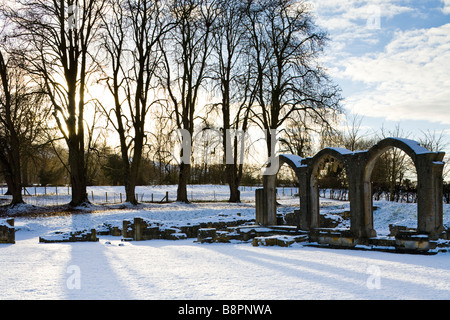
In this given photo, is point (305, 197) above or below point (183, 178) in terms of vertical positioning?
below

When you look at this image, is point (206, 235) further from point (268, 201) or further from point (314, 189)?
point (314, 189)

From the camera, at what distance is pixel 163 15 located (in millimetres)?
26078

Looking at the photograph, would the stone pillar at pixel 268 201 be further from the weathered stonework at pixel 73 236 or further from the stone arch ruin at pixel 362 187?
the weathered stonework at pixel 73 236

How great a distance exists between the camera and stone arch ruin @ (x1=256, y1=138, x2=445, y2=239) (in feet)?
35.0

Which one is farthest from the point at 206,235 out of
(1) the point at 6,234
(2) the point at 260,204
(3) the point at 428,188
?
(3) the point at 428,188

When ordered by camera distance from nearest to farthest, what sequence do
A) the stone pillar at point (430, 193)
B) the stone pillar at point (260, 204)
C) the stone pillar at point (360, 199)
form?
the stone pillar at point (430, 193) < the stone pillar at point (360, 199) < the stone pillar at point (260, 204)

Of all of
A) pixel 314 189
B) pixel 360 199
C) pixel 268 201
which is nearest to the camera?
pixel 360 199

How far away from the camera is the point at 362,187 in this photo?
40.5 feet

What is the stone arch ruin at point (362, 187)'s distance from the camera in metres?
10.7

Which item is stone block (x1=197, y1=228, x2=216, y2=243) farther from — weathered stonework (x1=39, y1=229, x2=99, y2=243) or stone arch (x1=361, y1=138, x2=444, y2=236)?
stone arch (x1=361, y1=138, x2=444, y2=236)

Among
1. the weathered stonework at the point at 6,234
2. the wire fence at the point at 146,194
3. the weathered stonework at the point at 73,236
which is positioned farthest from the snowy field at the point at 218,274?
the wire fence at the point at 146,194

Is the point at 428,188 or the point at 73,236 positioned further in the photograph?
the point at 73,236

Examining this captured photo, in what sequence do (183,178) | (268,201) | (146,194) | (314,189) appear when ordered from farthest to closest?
(146,194) → (183,178) → (268,201) → (314,189)
